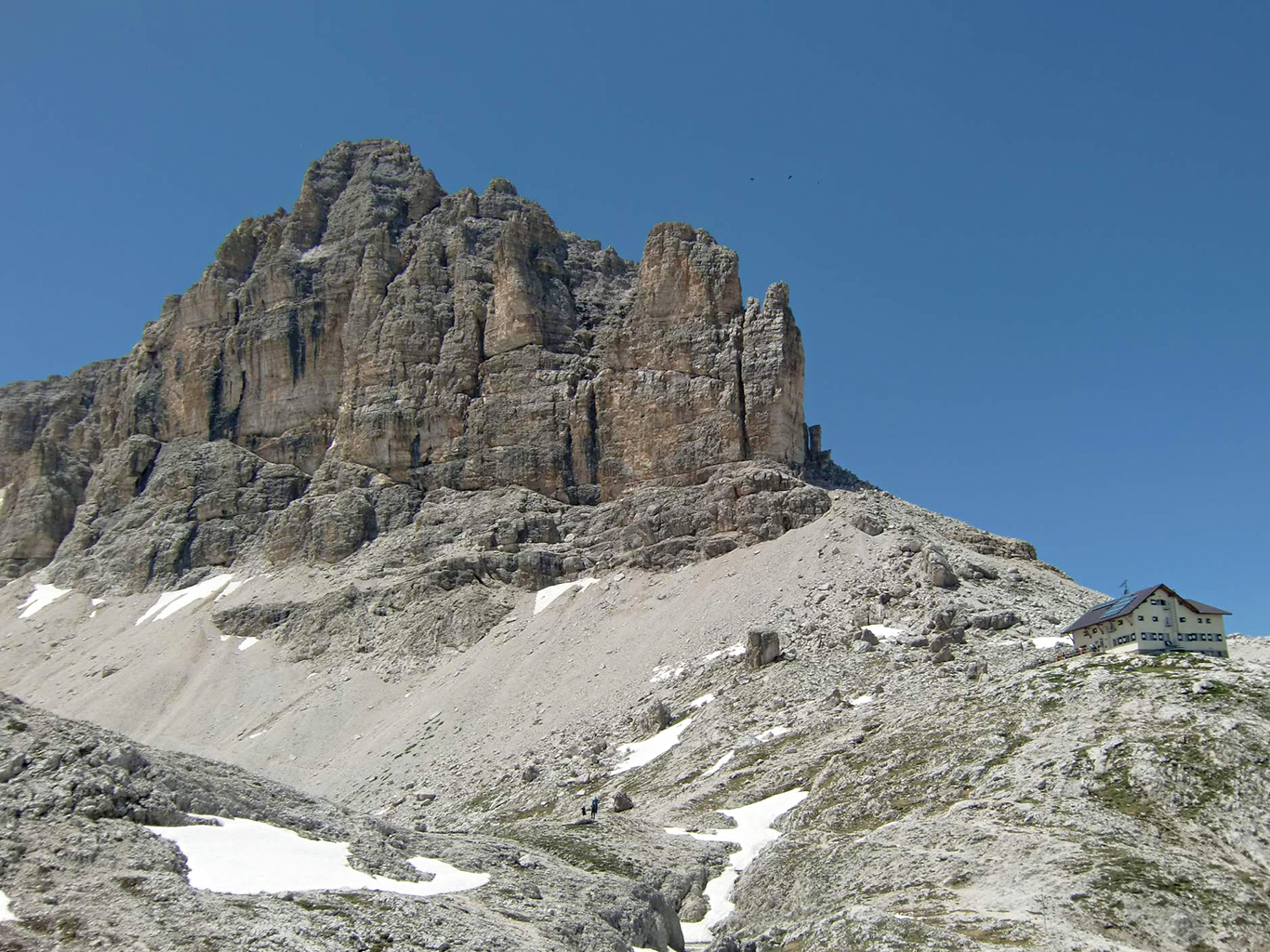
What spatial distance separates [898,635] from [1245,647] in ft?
59.9

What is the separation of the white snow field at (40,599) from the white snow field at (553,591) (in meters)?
59.1

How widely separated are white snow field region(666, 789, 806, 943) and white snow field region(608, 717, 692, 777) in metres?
15.0

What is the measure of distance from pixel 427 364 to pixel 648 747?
71542 mm

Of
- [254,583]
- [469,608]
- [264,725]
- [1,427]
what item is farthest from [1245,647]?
[1,427]

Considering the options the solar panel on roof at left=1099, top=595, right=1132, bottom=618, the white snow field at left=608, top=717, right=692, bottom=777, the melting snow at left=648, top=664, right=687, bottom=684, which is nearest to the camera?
the solar panel on roof at left=1099, top=595, right=1132, bottom=618

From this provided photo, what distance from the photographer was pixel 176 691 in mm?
100938

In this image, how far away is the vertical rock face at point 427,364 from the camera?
11362cm

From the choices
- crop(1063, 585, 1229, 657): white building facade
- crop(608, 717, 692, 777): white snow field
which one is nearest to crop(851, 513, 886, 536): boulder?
crop(608, 717, 692, 777): white snow field

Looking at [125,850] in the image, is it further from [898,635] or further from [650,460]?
[650,460]

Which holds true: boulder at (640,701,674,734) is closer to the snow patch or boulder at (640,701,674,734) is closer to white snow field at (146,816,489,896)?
the snow patch

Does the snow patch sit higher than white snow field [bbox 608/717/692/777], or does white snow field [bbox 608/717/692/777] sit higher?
the snow patch

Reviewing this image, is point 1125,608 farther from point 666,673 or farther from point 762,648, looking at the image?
point 666,673

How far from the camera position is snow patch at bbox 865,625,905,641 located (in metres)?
69.8

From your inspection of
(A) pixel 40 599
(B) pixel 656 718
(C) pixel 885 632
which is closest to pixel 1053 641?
(C) pixel 885 632
